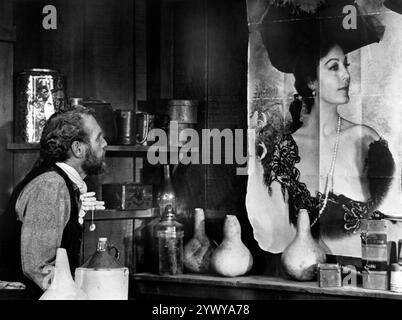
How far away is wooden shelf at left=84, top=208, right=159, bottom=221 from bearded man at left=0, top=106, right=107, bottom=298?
19 cm

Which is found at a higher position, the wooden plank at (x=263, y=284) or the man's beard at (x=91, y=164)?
the man's beard at (x=91, y=164)

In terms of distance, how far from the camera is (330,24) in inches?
163

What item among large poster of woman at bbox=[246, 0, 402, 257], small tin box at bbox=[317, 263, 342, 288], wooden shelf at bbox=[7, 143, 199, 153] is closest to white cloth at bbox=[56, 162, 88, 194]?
wooden shelf at bbox=[7, 143, 199, 153]

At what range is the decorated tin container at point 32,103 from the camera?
3977 mm

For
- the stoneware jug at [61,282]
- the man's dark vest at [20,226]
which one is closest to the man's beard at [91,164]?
the man's dark vest at [20,226]

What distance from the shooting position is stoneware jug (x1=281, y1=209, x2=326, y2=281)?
13.2ft

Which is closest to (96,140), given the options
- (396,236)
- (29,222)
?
(29,222)

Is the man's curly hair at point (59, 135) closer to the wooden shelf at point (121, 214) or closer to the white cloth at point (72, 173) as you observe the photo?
the white cloth at point (72, 173)

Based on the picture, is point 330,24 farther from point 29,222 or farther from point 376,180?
point 29,222

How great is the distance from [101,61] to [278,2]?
0.94 m

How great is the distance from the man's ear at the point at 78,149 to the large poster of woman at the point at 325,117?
37.0 inches

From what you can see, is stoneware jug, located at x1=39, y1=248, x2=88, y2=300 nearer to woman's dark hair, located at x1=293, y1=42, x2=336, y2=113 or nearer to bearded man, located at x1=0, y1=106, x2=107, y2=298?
bearded man, located at x1=0, y1=106, x2=107, y2=298

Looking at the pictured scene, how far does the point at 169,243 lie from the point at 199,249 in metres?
0.15

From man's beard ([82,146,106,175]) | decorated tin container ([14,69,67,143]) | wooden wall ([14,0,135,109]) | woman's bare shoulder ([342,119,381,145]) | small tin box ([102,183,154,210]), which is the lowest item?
small tin box ([102,183,154,210])
